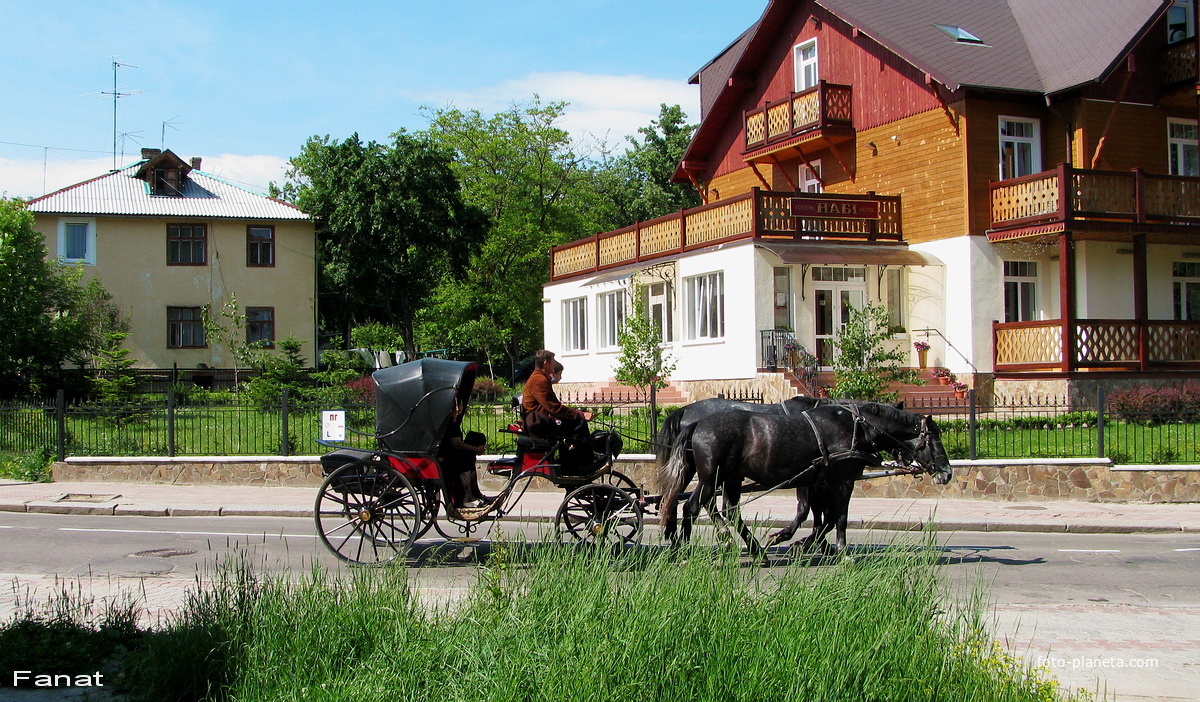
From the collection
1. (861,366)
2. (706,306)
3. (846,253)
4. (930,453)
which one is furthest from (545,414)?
(706,306)

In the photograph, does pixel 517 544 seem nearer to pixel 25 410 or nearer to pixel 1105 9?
pixel 25 410

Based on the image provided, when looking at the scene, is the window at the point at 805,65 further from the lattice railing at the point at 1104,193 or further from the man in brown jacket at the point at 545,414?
the man in brown jacket at the point at 545,414

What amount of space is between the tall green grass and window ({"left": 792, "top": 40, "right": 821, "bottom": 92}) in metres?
29.1

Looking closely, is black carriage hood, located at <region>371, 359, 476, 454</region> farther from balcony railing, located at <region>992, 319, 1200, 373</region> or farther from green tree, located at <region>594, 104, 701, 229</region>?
green tree, located at <region>594, 104, 701, 229</region>

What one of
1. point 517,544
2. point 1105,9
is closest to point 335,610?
point 517,544

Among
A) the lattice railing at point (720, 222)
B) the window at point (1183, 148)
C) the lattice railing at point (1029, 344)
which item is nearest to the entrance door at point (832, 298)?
the lattice railing at point (720, 222)

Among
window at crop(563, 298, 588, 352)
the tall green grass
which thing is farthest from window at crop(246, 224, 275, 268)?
the tall green grass

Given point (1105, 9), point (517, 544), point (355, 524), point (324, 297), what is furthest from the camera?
point (324, 297)

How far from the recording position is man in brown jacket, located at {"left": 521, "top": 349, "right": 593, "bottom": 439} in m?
10.4

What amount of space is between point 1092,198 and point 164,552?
2260cm

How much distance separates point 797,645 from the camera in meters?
4.78

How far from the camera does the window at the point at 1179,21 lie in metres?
27.8

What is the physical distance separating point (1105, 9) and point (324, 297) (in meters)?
41.9

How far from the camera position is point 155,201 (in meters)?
44.4
